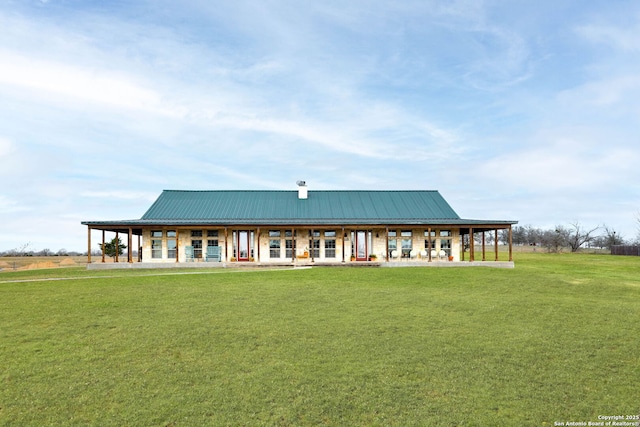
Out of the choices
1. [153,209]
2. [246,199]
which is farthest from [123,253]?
[246,199]

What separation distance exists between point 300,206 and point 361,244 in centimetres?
548

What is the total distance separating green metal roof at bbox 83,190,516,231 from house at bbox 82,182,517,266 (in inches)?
2.7

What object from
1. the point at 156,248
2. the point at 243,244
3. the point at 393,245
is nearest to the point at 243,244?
the point at 243,244

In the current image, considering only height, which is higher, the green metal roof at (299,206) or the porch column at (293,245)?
the green metal roof at (299,206)

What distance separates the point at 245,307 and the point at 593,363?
790 centimetres

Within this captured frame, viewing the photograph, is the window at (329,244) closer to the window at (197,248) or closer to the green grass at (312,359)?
the window at (197,248)

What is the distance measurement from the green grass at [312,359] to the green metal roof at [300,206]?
639 inches

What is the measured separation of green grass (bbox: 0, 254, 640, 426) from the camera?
5.68 metres

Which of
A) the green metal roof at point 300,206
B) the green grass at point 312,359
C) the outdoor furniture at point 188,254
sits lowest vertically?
the green grass at point 312,359

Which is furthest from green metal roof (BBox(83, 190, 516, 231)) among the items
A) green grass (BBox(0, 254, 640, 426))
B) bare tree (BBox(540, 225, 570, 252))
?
bare tree (BBox(540, 225, 570, 252))

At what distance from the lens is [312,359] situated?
24.6 ft

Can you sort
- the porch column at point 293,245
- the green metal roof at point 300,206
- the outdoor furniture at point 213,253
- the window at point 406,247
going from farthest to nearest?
the green metal roof at point 300,206 → the window at point 406,247 → the outdoor furniture at point 213,253 → the porch column at point 293,245

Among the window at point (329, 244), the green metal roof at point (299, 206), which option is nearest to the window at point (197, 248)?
the green metal roof at point (299, 206)

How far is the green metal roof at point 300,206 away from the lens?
1188 inches
